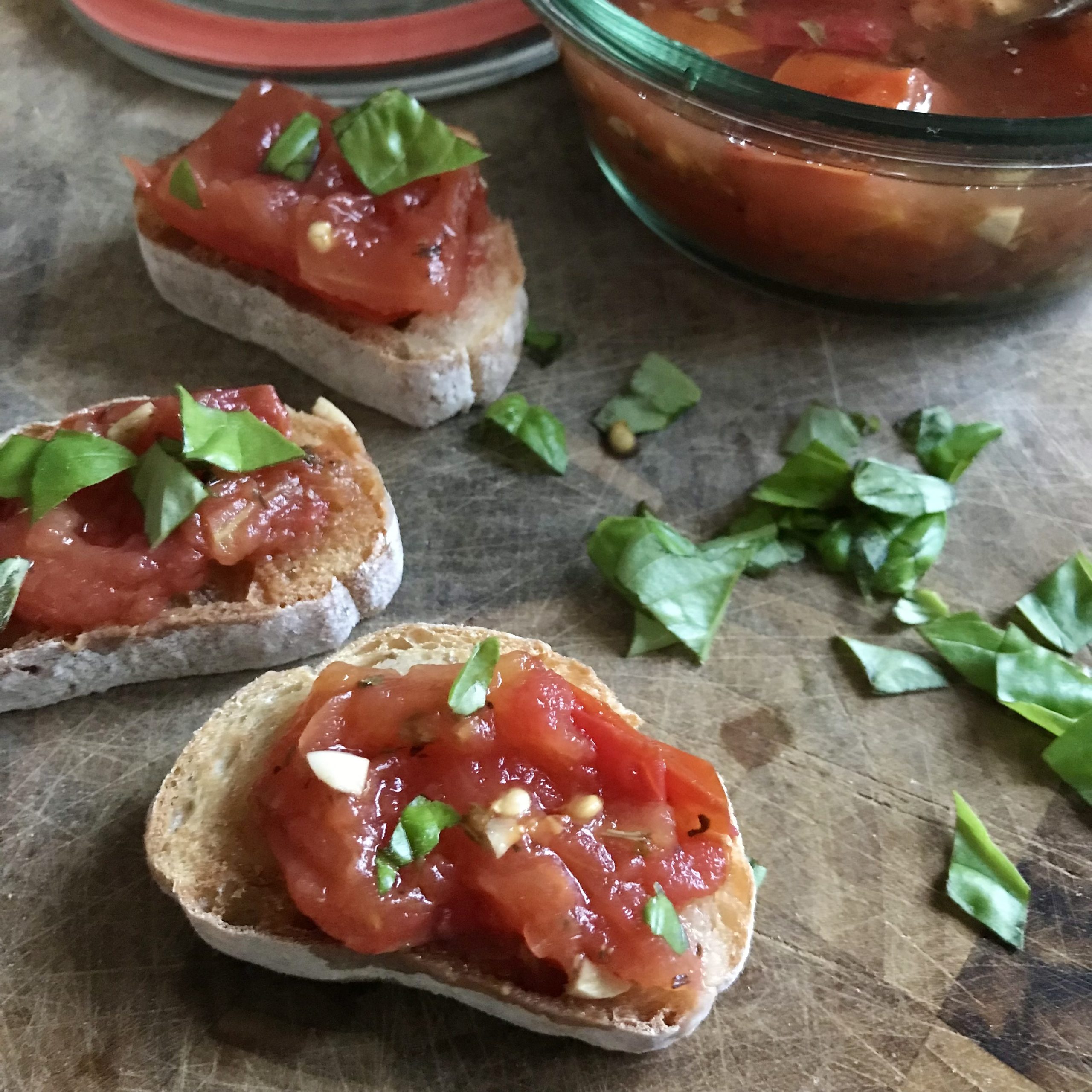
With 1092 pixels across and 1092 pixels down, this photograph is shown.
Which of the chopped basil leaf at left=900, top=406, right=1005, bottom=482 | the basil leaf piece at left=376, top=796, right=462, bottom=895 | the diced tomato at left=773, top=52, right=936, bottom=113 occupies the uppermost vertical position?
the diced tomato at left=773, top=52, right=936, bottom=113

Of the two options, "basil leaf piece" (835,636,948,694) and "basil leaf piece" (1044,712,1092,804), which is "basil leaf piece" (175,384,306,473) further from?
"basil leaf piece" (1044,712,1092,804)

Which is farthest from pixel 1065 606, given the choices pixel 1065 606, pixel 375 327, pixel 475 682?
pixel 375 327

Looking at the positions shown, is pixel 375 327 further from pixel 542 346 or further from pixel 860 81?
pixel 860 81

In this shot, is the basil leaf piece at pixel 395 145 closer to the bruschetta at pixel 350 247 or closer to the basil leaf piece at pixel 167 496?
the bruschetta at pixel 350 247

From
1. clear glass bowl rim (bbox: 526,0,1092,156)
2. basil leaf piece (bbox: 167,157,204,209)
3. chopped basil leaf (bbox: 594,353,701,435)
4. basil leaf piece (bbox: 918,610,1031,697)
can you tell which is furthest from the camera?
chopped basil leaf (bbox: 594,353,701,435)

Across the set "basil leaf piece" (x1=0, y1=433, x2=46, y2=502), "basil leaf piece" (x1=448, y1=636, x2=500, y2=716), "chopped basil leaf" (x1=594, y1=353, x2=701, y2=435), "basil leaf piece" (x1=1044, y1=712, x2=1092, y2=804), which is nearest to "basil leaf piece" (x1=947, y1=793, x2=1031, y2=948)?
"basil leaf piece" (x1=1044, y1=712, x2=1092, y2=804)

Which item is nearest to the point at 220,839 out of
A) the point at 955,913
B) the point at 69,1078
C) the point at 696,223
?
the point at 69,1078
